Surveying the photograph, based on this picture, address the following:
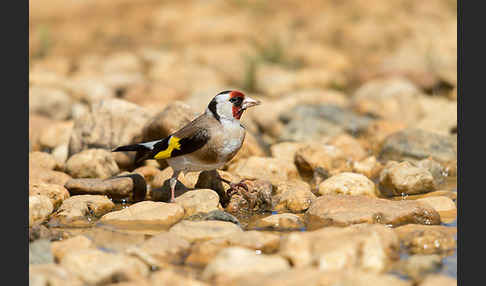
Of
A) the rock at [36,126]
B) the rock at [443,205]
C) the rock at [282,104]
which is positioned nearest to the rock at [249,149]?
the rock at [282,104]

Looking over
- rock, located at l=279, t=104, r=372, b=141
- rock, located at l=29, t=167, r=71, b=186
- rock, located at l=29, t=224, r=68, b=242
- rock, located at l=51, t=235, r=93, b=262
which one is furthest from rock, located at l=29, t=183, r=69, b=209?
rock, located at l=279, t=104, r=372, b=141

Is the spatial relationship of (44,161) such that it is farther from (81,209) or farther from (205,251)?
(205,251)

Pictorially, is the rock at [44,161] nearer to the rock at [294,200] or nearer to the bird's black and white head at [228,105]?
the bird's black and white head at [228,105]

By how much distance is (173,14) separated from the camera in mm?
19156

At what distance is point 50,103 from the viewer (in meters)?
11.9

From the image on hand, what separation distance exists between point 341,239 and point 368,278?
2.08ft

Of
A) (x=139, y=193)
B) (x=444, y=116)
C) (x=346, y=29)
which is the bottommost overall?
(x=139, y=193)

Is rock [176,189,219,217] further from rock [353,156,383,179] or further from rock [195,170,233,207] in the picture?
rock [353,156,383,179]

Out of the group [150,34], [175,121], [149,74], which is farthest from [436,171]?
[150,34]

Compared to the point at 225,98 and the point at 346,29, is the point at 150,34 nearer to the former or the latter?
the point at 346,29

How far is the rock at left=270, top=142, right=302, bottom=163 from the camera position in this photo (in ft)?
29.5

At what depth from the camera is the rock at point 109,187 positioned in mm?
7105

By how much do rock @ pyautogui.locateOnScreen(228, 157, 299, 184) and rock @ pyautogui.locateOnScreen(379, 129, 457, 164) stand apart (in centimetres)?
161

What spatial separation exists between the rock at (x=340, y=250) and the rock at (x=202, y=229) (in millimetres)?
739
